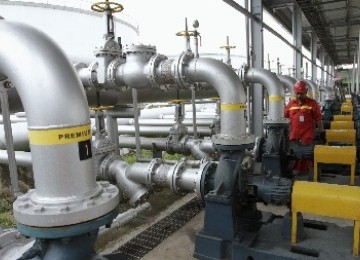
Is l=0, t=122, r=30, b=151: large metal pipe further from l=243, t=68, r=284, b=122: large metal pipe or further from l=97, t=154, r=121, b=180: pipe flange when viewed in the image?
l=243, t=68, r=284, b=122: large metal pipe

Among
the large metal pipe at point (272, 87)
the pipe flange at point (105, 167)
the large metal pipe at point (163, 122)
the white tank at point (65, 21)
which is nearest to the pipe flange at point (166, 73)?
the pipe flange at point (105, 167)

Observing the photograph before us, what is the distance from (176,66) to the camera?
7.57 ft

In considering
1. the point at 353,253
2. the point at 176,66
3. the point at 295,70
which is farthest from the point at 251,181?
the point at 295,70

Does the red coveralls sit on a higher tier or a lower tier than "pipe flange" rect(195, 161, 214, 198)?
higher

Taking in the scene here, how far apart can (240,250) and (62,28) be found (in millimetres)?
8731

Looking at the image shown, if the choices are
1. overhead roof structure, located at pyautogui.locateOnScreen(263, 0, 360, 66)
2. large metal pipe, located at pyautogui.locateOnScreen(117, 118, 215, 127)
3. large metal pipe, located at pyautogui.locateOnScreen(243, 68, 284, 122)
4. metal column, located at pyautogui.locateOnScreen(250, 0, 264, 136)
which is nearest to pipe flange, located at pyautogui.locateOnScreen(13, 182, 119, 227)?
large metal pipe, located at pyautogui.locateOnScreen(243, 68, 284, 122)

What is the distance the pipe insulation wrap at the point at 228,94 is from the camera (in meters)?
2.19

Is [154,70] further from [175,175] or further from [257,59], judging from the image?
[257,59]

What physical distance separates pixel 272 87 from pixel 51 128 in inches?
120

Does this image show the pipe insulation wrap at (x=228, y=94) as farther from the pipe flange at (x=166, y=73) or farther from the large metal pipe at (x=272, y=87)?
the large metal pipe at (x=272, y=87)

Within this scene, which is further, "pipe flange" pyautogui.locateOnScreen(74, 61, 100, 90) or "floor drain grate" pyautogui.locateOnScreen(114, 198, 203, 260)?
"pipe flange" pyautogui.locateOnScreen(74, 61, 100, 90)

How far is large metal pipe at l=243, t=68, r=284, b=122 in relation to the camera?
11.7 ft

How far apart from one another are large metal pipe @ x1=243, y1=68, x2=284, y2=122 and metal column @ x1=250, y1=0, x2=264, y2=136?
963 millimetres

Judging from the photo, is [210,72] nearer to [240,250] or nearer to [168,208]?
[240,250]
